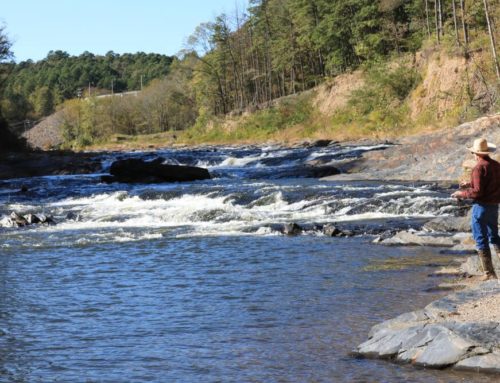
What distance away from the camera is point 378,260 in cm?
1383

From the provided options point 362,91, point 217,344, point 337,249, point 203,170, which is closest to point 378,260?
point 337,249

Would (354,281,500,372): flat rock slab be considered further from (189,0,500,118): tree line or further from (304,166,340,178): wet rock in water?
(189,0,500,118): tree line

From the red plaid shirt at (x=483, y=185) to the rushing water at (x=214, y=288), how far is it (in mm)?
1578

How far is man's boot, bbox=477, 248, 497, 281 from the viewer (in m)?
10.1

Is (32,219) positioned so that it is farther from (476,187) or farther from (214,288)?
(476,187)

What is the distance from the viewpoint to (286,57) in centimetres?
7962

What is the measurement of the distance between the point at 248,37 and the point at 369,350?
85.1 m

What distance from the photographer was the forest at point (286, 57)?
53094mm

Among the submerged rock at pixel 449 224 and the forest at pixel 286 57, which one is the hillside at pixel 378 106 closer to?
the forest at pixel 286 57

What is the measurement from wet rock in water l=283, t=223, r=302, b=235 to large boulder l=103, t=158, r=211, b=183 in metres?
15.3

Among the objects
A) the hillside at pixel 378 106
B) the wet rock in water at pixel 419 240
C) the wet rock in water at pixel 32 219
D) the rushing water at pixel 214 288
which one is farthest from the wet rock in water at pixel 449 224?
the hillside at pixel 378 106

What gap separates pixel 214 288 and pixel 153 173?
2187 cm

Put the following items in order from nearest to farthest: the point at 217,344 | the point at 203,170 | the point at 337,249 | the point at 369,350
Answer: the point at 369,350, the point at 217,344, the point at 337,249, the point at 203,170

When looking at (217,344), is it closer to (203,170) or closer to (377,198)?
(377,198)
